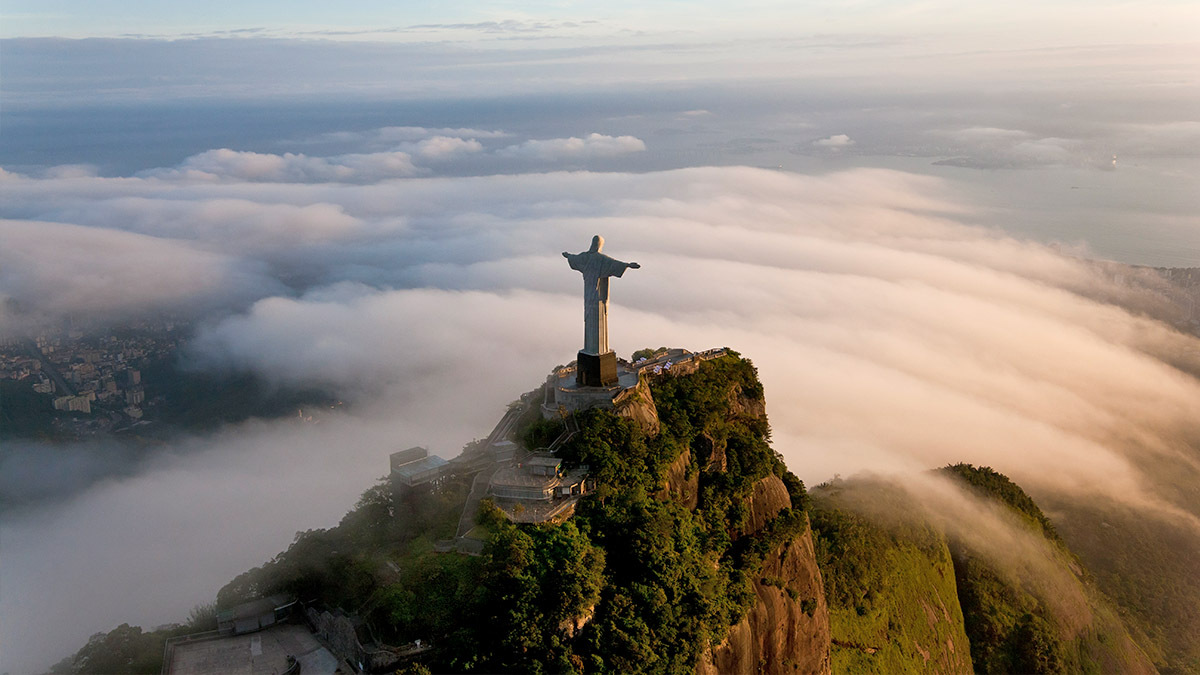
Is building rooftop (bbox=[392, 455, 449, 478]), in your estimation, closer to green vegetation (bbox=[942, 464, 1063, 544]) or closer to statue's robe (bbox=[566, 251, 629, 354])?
statue's robe (bbox=[566, 251, 629, 354])

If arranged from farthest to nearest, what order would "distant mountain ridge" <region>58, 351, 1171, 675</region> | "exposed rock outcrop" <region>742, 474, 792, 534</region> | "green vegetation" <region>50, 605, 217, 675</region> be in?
"exposed rock outcrop" <region>742, 474, 792, 534</region>, "green vegetation" <region>50, 605, 217, 675</region>, "distant mountain ridge" <region>58, 351, 1171, 675</region>

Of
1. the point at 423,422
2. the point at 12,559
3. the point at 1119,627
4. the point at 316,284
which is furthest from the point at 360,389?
the point at 1119,627

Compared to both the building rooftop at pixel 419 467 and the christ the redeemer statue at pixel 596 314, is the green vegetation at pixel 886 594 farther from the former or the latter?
the building rooftop at pixel 419 467

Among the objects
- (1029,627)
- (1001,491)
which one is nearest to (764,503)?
(1029,627)

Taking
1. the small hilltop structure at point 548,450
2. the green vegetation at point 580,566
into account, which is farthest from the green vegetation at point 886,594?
the small hilltop structure at point 548,450

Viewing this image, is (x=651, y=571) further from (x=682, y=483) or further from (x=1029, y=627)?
(x=1029, y=627)

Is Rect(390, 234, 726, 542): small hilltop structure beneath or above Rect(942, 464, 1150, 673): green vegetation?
above

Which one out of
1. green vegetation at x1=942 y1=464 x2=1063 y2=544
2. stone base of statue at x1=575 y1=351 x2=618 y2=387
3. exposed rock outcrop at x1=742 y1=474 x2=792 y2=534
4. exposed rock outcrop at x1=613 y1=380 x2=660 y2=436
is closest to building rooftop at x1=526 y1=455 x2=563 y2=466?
exposed rock outcrop at x1=613 y1=380 x2=660 y2=436

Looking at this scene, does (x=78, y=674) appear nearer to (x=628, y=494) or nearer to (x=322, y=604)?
(x=322, y=604)

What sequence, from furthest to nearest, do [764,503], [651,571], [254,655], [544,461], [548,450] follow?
[764,503]
[548,450]
[544,461]
[651,571]
[254,655]
